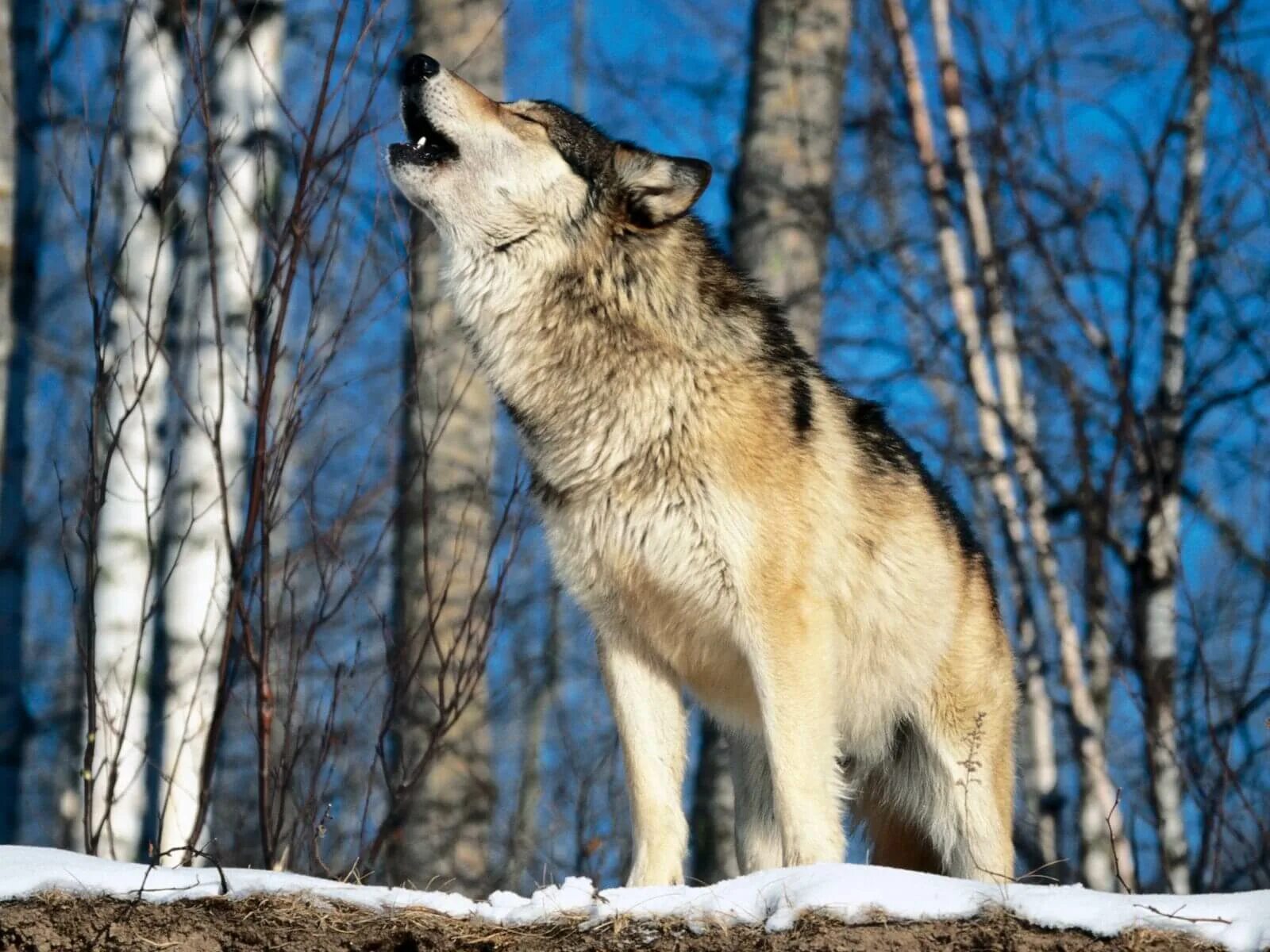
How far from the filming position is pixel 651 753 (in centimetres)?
427

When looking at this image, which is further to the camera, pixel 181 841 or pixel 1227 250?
pixel 1227 250

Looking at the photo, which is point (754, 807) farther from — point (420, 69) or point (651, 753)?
point (420, 69)

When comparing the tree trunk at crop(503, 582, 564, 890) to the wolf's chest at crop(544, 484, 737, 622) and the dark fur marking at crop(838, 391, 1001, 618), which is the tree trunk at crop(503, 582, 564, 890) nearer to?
the dark fur marking at crop(838, 391, 1001, 618)

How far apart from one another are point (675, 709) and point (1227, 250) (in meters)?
5.25

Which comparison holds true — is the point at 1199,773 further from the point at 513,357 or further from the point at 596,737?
the point at 596,737

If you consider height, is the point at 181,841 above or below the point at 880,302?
below

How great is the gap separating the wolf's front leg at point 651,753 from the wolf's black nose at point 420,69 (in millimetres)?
1784

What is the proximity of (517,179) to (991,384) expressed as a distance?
13.9ft

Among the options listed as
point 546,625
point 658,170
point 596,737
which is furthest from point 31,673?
point 658,170

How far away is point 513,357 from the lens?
450 cm

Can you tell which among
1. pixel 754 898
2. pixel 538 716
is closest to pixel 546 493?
pixel 754 898

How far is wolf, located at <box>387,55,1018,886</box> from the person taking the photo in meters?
4.09

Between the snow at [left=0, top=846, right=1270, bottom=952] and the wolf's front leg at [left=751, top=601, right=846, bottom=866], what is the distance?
1.73ft

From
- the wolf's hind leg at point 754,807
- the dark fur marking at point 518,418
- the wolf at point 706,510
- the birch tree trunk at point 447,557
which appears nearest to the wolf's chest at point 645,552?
the wolf at point 706,510
